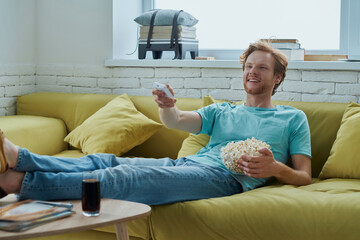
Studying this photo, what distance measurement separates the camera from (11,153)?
1.72 m

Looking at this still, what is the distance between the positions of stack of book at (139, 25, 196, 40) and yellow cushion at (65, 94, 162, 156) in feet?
1.97

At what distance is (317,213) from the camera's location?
1.90 metres

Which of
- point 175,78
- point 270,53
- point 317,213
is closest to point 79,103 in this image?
point 175,78

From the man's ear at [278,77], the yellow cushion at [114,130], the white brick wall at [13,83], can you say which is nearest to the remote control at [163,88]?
the man's ear at [278,77]

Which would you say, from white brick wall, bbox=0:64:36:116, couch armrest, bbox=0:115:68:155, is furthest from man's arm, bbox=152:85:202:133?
white brick wall, bbox=0:64:36:116

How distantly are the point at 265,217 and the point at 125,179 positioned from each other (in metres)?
0.53

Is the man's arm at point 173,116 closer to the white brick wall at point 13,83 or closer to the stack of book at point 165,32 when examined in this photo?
the stack of book at point 165,32

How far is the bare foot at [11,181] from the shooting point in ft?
5.69

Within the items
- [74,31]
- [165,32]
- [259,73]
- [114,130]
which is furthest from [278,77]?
[74,31]

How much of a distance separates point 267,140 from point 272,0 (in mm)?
1353

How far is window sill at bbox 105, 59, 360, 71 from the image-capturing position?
2.90 meters

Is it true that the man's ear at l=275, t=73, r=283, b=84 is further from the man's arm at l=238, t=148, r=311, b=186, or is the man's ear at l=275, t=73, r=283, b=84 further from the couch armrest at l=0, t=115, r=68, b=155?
the couch armrest at l=0, t=115, r=68, b=155

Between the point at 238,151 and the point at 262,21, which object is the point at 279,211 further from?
the point at 262,21

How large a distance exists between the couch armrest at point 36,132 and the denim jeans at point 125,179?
0.98m
